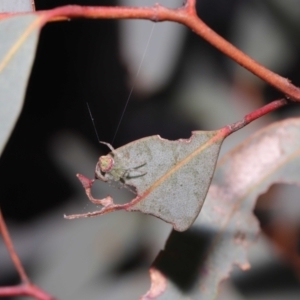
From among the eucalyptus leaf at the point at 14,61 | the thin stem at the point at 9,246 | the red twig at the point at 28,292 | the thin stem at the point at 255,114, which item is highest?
the eucalyptus leaf at the point at 14,61

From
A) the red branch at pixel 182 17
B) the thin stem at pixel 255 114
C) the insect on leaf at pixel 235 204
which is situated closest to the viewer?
the red branch at pixel 182 17

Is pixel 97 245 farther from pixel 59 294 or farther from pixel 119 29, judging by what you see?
pixel 119 29

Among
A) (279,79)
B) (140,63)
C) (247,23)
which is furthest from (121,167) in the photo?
(247,23)

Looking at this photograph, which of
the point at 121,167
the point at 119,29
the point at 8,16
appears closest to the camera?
the point at 8,16

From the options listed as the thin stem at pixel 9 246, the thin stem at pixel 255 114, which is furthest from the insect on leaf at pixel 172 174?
the thin stem at pixel 9 246

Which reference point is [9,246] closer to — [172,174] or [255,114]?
[172,174]

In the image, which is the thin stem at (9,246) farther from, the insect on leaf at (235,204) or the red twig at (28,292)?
the insect on leaf at (235,204)

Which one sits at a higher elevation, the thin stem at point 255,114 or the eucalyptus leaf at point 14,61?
the eucalyptus leaf at point 14,61
